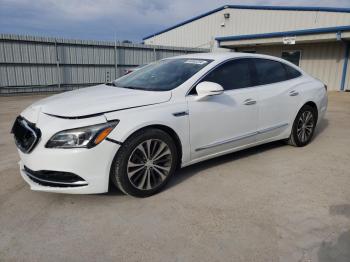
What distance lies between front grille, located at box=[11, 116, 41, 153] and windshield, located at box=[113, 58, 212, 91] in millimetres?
1257

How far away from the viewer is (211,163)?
410cm

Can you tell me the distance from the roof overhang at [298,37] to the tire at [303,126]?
1064cm

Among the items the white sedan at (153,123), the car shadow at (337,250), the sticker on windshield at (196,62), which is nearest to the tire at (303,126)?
the white sedan at (153,123)

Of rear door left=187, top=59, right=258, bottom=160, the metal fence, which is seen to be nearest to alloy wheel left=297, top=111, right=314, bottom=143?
rear door left=187, top=59, right=258, bottom=160

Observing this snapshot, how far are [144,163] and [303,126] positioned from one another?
118 inches

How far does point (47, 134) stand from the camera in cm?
266

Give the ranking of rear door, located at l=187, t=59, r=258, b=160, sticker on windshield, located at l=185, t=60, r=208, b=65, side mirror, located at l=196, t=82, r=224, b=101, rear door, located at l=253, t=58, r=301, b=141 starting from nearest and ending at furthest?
side mirror, located at l=196, t=82, r=224, b=101 < rear door, located at l=187, t=59, r=258, b=160 < sticker on windshield, located at l=185, t=60, r=208, b=65 < rear door, located at l=253, t=58, r=301, b=141

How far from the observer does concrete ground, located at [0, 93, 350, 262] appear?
2.27m

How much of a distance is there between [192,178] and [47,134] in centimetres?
173

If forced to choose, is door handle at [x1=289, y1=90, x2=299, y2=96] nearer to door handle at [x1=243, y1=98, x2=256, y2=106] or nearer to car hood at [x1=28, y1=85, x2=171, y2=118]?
door handle at [x1=243, y1=98, x2=256, y2=106]

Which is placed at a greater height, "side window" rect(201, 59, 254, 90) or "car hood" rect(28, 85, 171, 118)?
"side window" rect(201, 59, 254, 90)

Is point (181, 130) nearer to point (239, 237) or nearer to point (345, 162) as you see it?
point (239, 237)

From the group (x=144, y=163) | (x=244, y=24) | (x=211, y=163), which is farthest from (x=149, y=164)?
(x=244, y=24)

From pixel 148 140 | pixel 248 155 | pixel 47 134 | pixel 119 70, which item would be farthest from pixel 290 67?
pixel 119 70
